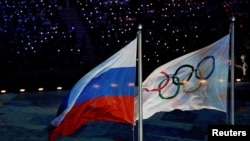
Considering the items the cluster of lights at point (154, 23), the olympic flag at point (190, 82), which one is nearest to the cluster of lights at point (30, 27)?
the cluster of lights at point (154, 23)

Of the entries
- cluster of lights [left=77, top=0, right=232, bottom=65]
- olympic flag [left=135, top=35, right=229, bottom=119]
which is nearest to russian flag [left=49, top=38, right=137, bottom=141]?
olympic flag [left=135, top=35, right=229, bottom=119]

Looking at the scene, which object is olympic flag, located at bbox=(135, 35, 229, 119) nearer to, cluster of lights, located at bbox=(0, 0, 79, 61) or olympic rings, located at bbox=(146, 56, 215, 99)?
olympic rings, located at bbox=(146, 56, 215, 99)

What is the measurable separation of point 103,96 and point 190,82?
169cm

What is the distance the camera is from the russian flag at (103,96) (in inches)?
317

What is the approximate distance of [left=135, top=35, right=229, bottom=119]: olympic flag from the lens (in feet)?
28.8

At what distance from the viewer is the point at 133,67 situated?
8.32 meters

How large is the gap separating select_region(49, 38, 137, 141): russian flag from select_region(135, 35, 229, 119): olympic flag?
22.1 inches

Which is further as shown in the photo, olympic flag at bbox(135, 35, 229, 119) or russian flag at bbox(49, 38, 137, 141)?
olympic flag at bbox(135, 35, 229, 119)

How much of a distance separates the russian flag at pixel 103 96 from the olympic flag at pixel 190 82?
0.56 meters

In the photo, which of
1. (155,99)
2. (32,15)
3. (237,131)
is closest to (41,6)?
(32,15)

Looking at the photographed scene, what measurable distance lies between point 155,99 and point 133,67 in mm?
857

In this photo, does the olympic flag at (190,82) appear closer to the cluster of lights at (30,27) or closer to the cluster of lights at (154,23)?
the cluster of lights at (154,23)

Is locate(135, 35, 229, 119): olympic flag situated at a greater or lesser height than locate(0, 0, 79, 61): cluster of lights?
lesser

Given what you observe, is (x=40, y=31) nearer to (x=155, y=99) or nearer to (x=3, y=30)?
(x=3, y=30)
